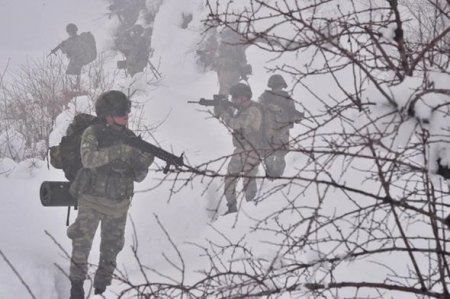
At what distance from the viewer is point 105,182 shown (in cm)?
445

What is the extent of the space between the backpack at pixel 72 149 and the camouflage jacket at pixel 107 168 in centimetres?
15

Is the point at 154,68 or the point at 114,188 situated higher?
the point at 154,68

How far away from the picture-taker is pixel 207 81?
13.5 m

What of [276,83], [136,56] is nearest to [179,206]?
[276,83]

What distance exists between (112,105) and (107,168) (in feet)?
1.66

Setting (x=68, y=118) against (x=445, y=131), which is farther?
(x=68, y=118)

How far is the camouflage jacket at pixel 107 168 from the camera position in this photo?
4.25 metres

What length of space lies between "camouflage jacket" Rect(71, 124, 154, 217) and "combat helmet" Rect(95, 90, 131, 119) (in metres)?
0.13

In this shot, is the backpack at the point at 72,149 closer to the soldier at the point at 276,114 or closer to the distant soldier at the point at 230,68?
the soldier at the point at 276,114

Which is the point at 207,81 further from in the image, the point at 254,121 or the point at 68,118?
the point at 254,121

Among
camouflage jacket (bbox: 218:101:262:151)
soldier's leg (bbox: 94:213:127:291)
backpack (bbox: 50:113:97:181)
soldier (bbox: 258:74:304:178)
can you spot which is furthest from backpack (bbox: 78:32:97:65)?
soldier's leg (bbox: 94:213:127:291)

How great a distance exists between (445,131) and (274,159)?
5.49 m

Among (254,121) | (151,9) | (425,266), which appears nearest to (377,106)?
(425,266)

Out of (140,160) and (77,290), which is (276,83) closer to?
(140,160)
